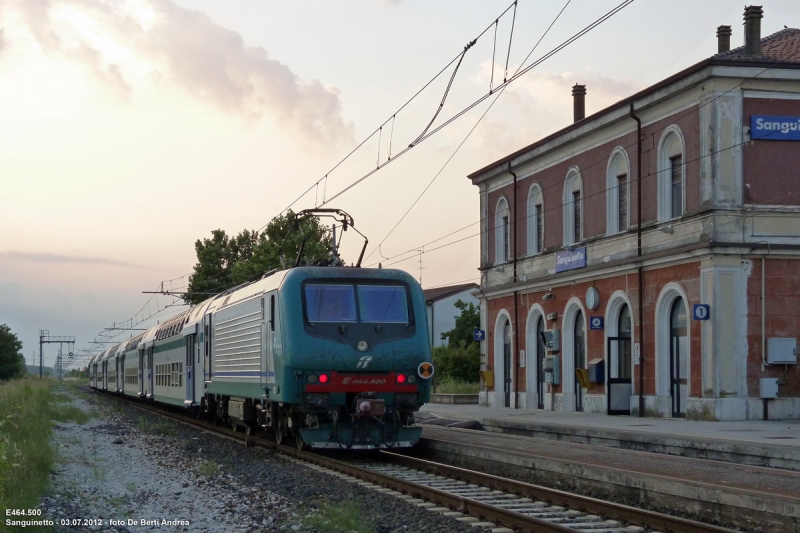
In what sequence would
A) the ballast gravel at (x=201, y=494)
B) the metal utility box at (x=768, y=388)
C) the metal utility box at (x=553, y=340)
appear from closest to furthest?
→ 1. the ballast gravel at (x=201, y=494)
2. the metal utility box at (x=768, y=388)
3. the metal utility box at (x=553, y=340)

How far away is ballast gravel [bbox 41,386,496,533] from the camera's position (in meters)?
10.6

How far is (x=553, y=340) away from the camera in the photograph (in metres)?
32.4

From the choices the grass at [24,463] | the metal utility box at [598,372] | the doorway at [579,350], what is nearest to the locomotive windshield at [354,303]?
the grass at [24,463]

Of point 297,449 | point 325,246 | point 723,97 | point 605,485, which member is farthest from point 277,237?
point 605,485

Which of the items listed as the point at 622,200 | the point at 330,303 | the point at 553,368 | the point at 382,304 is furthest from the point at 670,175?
the point at 330,303

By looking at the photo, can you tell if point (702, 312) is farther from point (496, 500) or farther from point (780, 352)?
point (496, 500)

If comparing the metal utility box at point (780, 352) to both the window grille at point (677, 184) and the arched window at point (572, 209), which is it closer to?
the window grille at point (677, 184)

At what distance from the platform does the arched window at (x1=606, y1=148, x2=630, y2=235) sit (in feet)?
17.5

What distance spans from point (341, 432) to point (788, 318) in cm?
1289

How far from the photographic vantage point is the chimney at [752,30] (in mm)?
25781

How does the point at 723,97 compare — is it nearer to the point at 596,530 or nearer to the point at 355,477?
the point at 355,477

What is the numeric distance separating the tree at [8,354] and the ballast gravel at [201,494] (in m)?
78.6

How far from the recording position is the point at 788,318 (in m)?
24.7

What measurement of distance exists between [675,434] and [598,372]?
33.3ft
